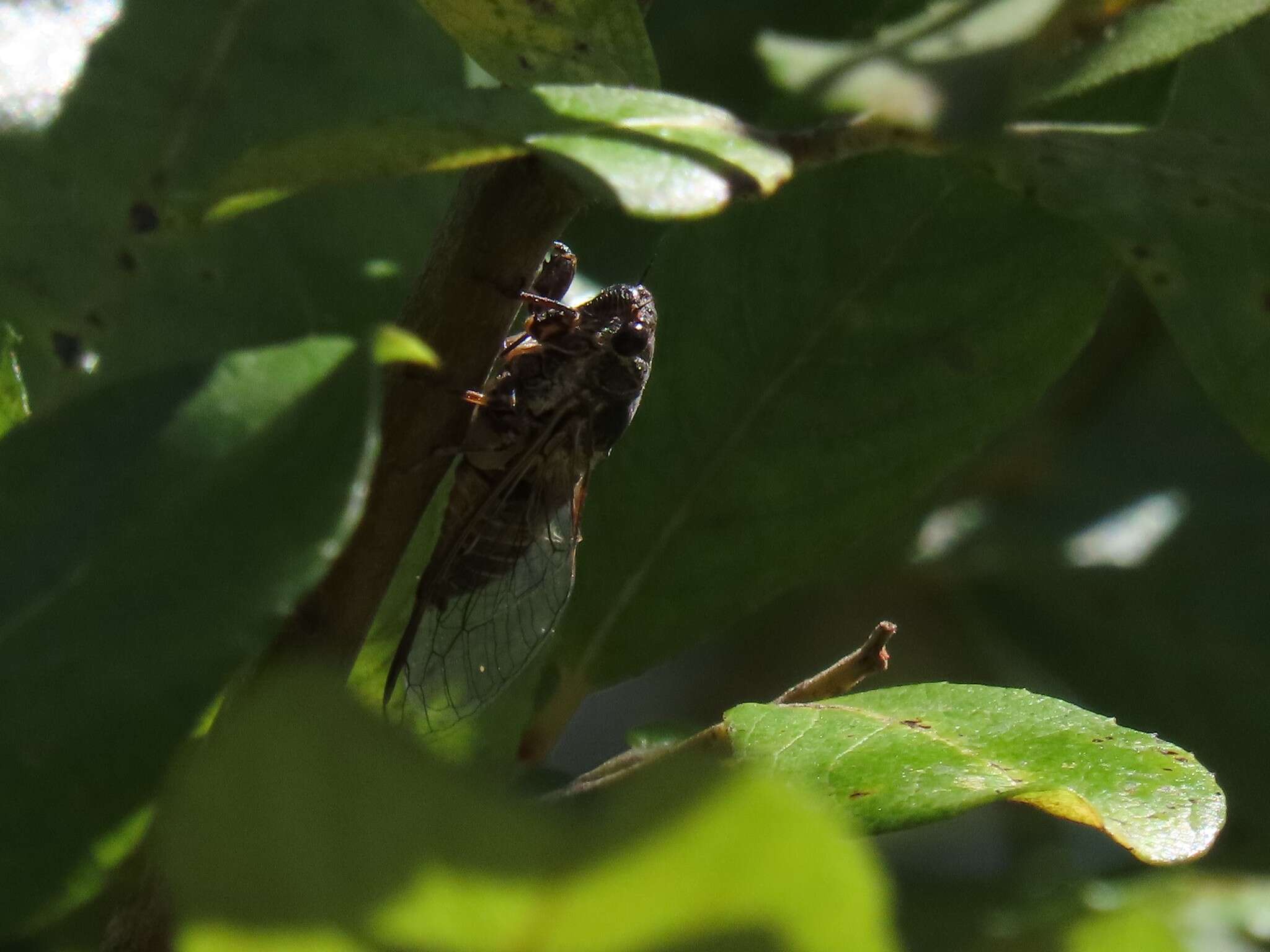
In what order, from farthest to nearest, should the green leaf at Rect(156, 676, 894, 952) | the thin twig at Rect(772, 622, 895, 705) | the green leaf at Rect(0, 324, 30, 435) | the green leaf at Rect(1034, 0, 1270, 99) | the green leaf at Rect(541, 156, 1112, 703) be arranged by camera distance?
the green leaf at Rect(541, 156, 1112, 703)
the thin twig at Rect(772, 622, 895, 705)
the green leaf at Rect(0, 324, 30, 435)
the green leaf at Rect(1034, 0, 1270, 99)
the green leaf at Rect(156, 676, 894, 952)

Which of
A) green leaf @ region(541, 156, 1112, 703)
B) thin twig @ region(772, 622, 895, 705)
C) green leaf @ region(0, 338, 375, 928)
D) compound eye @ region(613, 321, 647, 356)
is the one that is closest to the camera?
green leaf @ region(0, 338, 375, 928)

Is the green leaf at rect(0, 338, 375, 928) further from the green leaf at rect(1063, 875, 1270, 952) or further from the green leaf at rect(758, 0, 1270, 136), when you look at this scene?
the green leaf at rect(1063, 875, 1270, 952)

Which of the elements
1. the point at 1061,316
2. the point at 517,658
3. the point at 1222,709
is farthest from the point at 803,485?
the point at 1222,709

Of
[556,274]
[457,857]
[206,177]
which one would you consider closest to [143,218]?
[206,177]

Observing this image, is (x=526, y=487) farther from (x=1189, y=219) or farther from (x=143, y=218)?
(x=1189, y=219)

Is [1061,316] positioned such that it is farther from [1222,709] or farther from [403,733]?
[1222,709]

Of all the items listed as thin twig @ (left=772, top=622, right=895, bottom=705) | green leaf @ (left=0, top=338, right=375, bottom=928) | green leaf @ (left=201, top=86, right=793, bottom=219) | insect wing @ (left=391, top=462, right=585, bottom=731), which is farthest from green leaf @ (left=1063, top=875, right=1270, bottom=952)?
green leaf @ (left=0, top=338, right=375, bottom=928)
